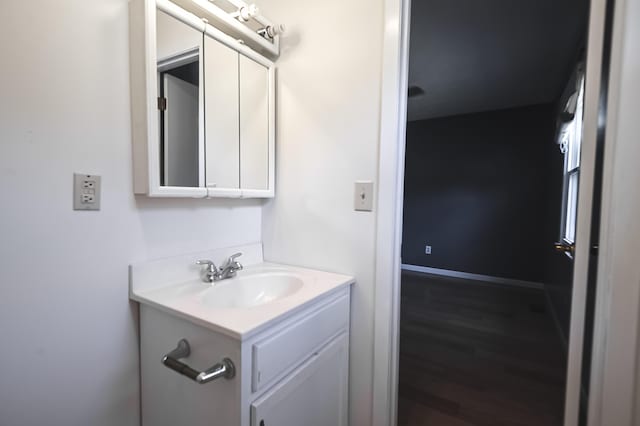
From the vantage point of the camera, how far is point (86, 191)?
922 millimetres

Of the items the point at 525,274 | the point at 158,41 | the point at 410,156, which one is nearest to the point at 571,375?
the point at 158,41

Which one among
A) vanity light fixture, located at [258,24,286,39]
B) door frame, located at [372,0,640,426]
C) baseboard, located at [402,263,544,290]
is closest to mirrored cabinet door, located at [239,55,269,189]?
vanity light fixture, located at [258,24,286,39]

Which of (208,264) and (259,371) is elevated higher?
(208,264)

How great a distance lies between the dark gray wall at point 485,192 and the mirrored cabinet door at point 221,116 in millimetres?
3456

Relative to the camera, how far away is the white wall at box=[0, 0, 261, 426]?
794 mm

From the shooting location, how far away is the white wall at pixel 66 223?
0.79m

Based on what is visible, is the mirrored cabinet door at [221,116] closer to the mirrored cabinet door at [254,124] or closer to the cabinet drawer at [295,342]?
the mirrored cabinet door at [254,124]

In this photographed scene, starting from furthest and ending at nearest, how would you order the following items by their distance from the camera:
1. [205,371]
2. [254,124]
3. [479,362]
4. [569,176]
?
[569,176] < [479,362] < [254,124] < [205,371]

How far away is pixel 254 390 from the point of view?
80 cm

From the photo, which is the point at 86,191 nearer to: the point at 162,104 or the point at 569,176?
the point at 162,104

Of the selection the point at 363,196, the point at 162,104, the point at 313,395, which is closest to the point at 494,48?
the point at 363,196

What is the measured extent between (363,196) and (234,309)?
664 mm

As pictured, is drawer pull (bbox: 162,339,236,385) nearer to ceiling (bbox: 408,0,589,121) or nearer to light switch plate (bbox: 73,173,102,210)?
light switch plate (bbox: 73,173,102,210)

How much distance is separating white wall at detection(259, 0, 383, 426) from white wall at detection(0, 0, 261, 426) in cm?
64
